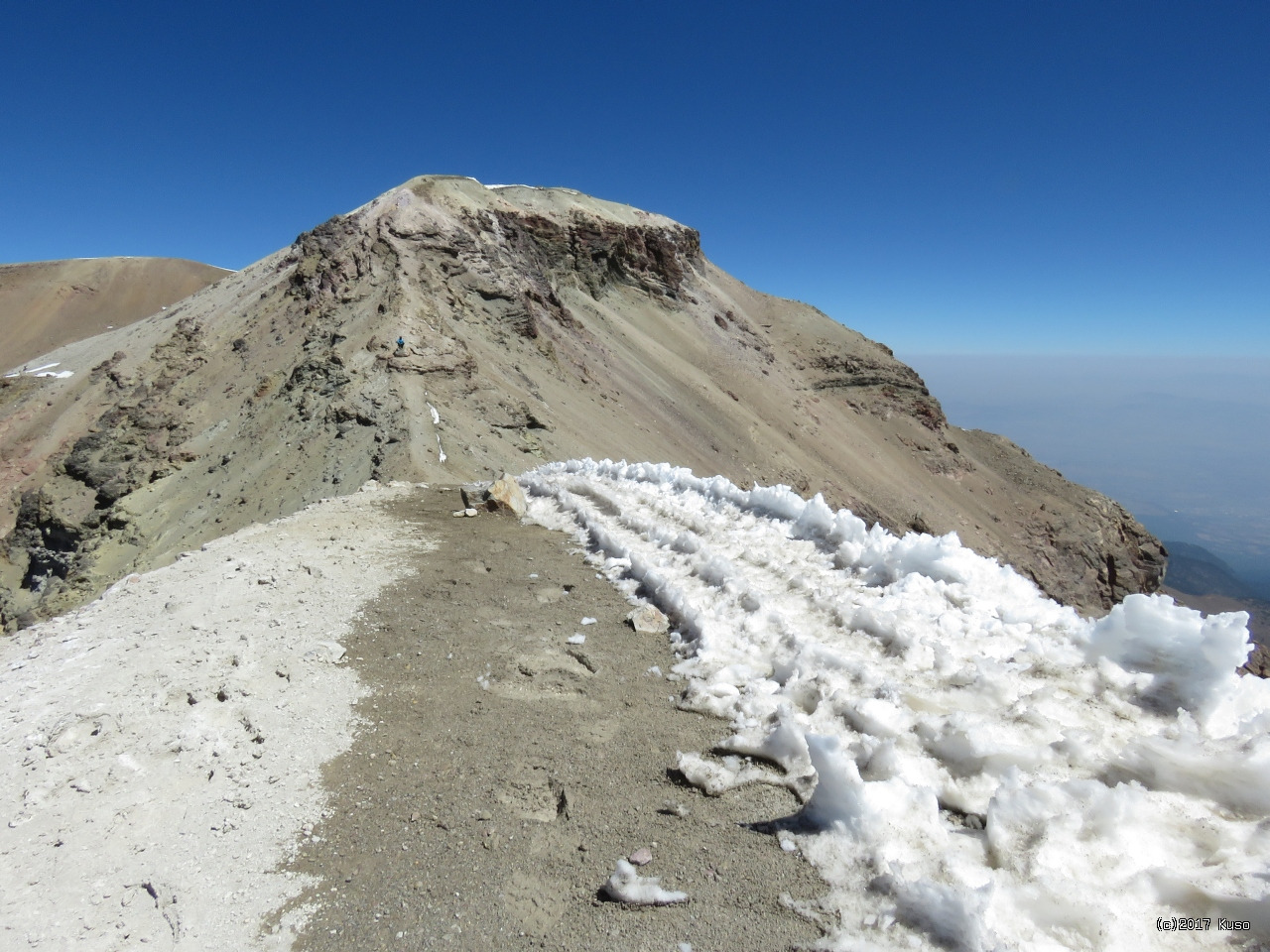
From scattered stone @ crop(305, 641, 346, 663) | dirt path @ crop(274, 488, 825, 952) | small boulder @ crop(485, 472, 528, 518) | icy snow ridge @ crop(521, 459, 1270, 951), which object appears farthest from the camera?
small boulder @ crop(485, 472, 528, 518)

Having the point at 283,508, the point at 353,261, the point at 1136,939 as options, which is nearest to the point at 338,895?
the point at 1136,939

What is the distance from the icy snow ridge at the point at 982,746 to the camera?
250cm

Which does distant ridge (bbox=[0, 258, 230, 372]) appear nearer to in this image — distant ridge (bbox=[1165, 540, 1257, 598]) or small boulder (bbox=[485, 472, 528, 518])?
small boulder (bbox=[485, 472, 528, 518])

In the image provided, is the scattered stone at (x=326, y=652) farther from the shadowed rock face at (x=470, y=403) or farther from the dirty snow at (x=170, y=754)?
the shadowed rock face at (x=470, y=403)

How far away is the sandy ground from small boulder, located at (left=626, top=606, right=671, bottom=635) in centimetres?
12

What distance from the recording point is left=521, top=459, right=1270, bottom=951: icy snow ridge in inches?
98.6

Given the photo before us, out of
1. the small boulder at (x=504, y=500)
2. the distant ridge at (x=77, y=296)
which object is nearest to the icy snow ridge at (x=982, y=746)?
the small boulder at (x=504, y=500)

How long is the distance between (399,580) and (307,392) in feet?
40.7

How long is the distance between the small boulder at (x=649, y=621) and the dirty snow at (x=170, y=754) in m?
2.17

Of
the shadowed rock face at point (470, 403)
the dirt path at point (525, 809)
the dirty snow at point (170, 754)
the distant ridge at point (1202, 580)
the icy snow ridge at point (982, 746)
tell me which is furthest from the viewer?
the distant ridge at point (1202, 580)

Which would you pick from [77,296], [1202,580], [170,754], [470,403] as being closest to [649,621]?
[170,754]

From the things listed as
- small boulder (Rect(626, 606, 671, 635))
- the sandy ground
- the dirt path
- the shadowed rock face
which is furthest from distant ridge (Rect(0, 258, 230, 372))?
small boulder (Rect(626, 606, 671, 635))

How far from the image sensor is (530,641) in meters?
5.41

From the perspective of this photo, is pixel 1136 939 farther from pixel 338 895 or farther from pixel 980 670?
pixel 338 895
